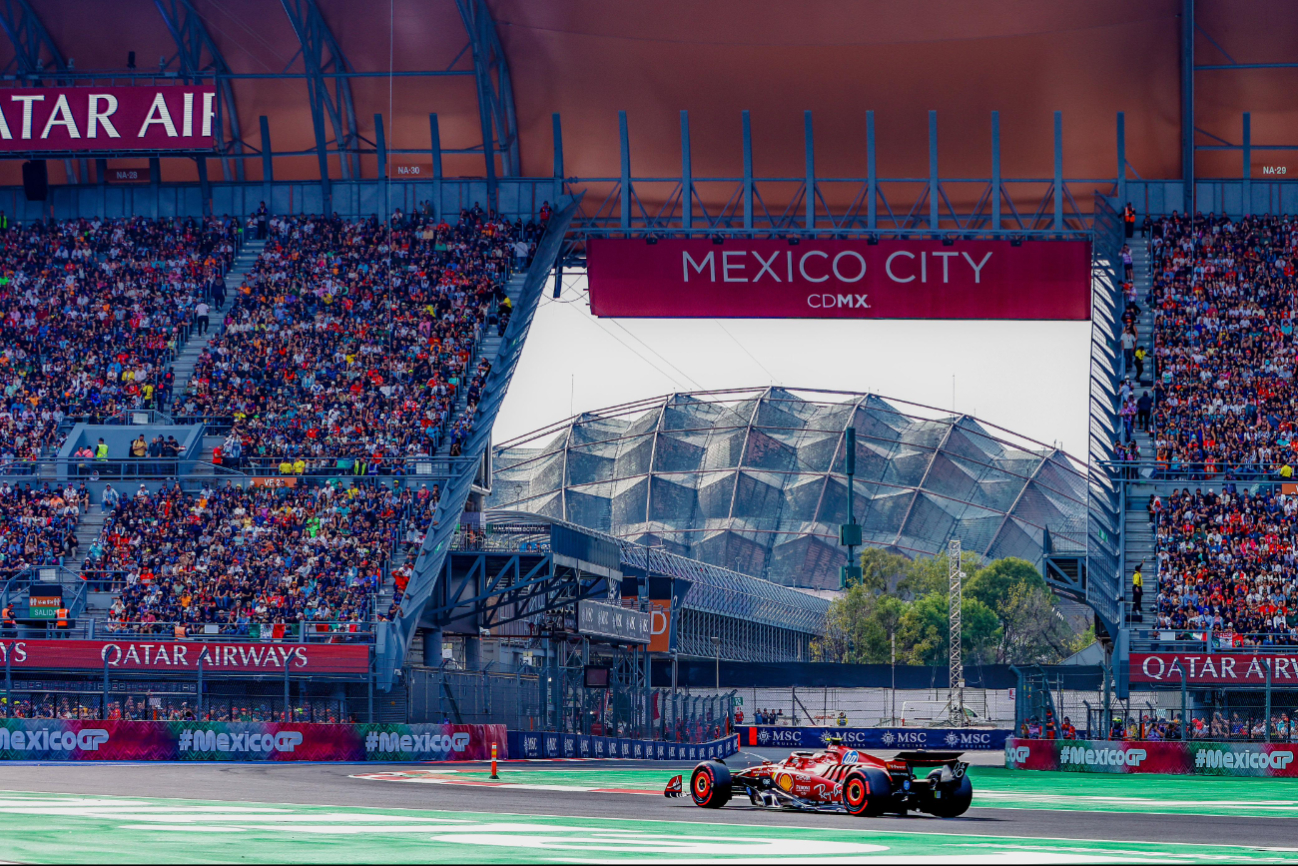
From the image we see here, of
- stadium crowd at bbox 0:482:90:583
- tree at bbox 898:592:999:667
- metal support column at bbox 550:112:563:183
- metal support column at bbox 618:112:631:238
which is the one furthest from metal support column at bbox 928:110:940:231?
tree at bbox 898:592:999:667

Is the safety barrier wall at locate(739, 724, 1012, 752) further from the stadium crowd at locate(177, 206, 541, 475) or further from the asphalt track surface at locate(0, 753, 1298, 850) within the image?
the asphalt track surface at locate(0, 753, 1298, 850)

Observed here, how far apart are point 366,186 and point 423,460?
14540 millimetres

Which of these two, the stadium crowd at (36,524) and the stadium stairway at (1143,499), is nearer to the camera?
the stadium stairway at (1143,499)

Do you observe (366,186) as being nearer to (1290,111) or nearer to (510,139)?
(510,139)

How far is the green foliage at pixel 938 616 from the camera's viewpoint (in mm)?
98000

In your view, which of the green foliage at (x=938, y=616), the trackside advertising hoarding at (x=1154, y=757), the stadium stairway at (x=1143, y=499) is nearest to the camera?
the trackside advertising hoarding at (x=1154, y=757)

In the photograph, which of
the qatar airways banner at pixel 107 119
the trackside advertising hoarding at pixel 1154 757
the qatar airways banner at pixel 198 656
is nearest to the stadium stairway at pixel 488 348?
the qatar airways banner at pixel 198 656

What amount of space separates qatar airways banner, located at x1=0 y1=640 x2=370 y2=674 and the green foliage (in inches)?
2408

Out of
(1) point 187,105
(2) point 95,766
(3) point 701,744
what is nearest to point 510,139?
(1) point 187,105

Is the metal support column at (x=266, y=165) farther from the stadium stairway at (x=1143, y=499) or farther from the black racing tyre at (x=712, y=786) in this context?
the black racing tyre at (x=712, y=786)

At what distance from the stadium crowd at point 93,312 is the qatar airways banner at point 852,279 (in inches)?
588

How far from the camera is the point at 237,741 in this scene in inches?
1414

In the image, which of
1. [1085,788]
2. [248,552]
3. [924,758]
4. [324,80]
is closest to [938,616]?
[324,80]

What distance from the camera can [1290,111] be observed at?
2190 inches
